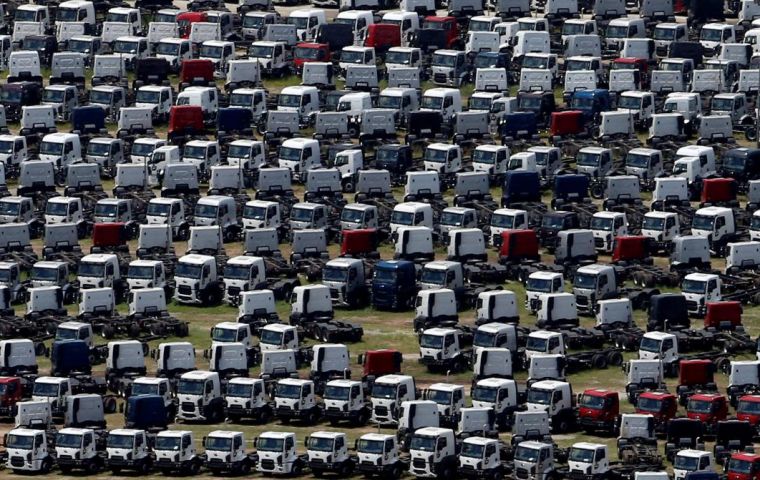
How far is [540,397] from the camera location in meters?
178

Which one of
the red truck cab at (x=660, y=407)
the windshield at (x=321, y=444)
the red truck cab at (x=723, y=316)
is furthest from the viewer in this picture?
the red truck cab at (x=723, y=316)

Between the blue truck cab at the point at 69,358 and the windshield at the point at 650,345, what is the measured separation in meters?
29.5

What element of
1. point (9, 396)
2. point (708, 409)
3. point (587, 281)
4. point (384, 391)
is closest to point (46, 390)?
point (9, 396)

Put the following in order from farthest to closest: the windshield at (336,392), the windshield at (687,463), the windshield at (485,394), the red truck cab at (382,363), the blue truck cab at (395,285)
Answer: the blue truck cab at (395,285), the red truck cab at (382,363), the windshield at (336,392), the windshield at (485,394), the windshield at (687,463)

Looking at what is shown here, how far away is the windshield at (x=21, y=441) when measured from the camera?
171m

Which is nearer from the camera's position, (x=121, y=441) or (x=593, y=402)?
(x=121, y=441)

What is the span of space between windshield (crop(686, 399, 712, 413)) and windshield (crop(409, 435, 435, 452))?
14.9 meters

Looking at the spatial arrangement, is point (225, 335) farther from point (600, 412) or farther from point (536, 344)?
point (600, 412)

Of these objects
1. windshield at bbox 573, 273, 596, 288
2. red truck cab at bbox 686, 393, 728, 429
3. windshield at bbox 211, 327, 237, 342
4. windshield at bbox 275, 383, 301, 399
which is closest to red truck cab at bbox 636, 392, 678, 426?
red truck cab at bbox 686, 393, 728, 429

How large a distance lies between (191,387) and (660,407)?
78.6ft

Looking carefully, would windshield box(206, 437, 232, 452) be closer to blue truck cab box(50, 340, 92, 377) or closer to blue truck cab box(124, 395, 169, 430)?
blue truck cab box(124, 395, 169, 430)

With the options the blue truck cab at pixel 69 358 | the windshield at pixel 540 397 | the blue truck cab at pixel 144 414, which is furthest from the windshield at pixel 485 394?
the blue truck cab at pixel 69 358

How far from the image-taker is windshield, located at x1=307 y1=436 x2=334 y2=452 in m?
169

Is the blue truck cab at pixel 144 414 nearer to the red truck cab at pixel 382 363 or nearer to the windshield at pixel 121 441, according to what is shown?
the windshield at pixel 121 441
